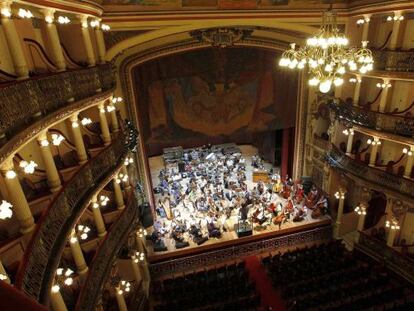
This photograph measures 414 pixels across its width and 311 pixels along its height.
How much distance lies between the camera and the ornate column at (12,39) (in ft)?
19.6

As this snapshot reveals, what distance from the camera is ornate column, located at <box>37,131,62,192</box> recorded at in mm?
7215

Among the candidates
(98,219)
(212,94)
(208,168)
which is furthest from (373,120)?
(98,219)

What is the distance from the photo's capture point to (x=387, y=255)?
13867 mm

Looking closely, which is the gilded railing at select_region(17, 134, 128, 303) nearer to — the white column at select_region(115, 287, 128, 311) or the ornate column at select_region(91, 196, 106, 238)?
the ornate column at select_region(91, 196, 106, 238)

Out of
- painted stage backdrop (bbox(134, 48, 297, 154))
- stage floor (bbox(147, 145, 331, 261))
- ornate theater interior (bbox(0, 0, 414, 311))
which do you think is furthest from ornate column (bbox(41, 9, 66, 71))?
stage floor (bbox(147, 145, 331, 261))

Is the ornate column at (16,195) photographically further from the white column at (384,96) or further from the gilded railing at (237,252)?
the white column at (384,96)

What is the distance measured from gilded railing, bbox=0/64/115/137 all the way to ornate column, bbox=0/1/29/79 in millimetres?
311

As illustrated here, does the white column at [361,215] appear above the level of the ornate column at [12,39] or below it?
below

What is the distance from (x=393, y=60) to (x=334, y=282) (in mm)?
8792

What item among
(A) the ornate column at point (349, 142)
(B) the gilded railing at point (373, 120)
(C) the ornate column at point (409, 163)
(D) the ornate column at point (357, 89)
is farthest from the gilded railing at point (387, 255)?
(D) the ornate column at point (357, 89)

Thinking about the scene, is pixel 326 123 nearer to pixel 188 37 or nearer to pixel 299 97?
pixel 299 97

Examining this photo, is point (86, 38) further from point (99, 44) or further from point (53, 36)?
point (53, 36)

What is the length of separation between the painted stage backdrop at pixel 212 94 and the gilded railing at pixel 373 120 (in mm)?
3536

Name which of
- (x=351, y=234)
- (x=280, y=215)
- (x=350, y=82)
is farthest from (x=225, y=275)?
(x=350, y=82)
